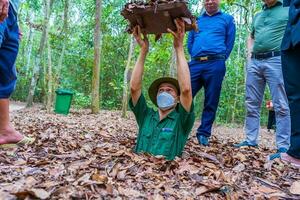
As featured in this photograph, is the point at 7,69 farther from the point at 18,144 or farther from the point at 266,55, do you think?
the point at 266,55

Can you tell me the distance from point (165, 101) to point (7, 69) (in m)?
1.35

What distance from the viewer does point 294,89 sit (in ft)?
9.50

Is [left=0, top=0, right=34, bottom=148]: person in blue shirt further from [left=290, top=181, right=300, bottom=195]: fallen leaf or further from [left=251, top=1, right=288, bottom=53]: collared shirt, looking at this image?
[left=251, top=1, right=288, bottom=53]: collared shirt

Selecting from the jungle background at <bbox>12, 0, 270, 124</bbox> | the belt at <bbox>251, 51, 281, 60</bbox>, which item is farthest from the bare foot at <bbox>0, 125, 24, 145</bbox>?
the jungle background at <bbox>12, 0, 270, 124</bbox>

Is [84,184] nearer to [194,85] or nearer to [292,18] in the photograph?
[292,18]

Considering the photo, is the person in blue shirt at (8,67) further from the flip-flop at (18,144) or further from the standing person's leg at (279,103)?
the standing person's leg at (279,103)

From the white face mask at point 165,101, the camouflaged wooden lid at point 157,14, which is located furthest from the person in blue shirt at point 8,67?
the white face mask at point 165,101

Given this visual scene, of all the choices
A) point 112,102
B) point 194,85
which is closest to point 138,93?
point 194,85

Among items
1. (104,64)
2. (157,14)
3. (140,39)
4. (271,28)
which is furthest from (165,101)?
(104,64)

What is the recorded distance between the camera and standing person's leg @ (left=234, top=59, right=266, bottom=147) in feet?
13.2

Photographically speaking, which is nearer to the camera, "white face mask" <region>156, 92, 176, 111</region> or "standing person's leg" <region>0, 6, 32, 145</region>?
"standing person's leg" <region>0, 6, 32, 145</region>

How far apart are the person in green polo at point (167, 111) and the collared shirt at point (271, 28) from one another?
3.87ft

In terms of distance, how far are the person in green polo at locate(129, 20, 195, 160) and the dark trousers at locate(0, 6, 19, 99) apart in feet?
3.40

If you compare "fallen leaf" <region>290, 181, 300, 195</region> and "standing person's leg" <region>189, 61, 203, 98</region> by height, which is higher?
"standing person's leg" <region>189, 61, 203, 98</region>
